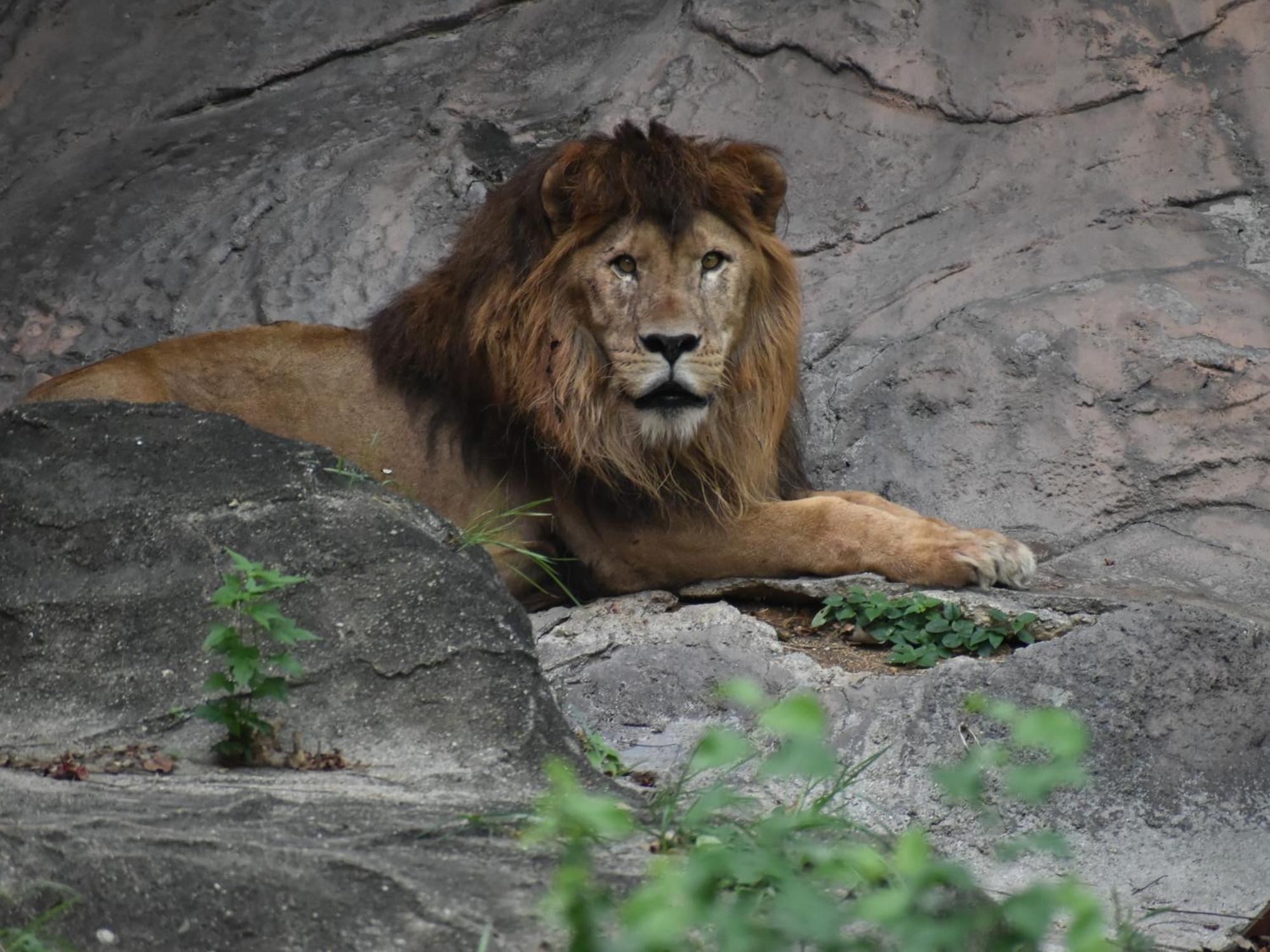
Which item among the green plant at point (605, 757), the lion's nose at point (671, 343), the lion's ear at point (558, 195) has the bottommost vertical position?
the green plant at point (605, 757)

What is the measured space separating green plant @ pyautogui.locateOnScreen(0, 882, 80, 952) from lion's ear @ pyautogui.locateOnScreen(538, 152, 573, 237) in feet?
11.0

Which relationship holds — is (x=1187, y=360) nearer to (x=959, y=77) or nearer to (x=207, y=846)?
(x=959, y=77)

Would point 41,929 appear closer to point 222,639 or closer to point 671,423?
point 222,639

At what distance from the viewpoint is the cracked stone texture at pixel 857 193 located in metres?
6.66

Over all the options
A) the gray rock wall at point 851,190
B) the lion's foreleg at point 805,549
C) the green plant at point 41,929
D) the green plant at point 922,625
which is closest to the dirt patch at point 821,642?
the green plant at point 922,625

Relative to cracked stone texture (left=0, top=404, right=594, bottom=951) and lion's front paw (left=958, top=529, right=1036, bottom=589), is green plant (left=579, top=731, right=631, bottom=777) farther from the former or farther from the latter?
lion's front paw (left=958, top=529, right=1036, bottom=589)

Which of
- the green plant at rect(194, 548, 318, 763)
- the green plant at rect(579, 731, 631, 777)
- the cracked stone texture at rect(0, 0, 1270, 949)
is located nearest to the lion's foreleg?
the cracked stone texture at rect(0, 0, 1270, 949)

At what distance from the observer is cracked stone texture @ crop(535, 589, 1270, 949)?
433 centimetres

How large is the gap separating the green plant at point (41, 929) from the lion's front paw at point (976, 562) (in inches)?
132

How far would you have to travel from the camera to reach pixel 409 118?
330 inches

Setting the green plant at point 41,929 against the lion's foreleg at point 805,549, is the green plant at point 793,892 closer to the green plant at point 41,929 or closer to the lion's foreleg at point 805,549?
the green plant at point 41,929

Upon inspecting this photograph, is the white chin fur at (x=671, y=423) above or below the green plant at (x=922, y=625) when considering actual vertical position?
above

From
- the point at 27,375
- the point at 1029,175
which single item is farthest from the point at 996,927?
the point at 27,375

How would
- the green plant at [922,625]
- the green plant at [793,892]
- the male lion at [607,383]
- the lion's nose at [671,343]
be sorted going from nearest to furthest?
the green plant at [793,892], the green plant at [922,625], the lion's nose at [671,343], the male lion at [607,383]
